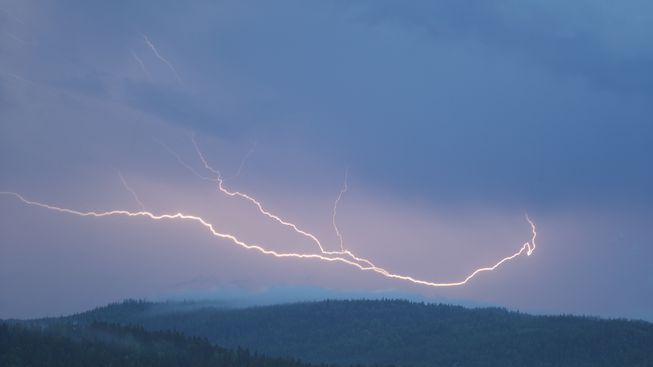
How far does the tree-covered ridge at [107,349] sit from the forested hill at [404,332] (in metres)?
16.9

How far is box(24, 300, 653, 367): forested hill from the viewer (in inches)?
3017

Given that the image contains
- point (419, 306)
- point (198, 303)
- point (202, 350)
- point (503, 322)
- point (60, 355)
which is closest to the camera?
point (60, 355)

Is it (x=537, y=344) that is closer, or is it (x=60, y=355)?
(x=60, y=355)

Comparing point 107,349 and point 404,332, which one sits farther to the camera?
point 404,332

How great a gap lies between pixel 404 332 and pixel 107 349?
58.2 metres

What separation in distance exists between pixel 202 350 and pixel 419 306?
62885 millimetres

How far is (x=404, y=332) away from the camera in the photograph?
313ft

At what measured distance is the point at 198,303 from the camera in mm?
121062

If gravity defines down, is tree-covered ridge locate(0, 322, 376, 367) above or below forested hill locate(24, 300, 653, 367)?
below

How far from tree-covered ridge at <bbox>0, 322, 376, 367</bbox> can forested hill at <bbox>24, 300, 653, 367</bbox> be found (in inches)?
666

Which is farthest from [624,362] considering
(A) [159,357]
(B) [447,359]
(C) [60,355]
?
(C) [60,355]

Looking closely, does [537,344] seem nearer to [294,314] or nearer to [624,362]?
[624,362]

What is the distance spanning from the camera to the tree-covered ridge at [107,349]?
36.5 m

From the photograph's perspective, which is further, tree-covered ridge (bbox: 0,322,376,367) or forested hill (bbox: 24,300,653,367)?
forested hill (bbox: 24,300,653,367)
